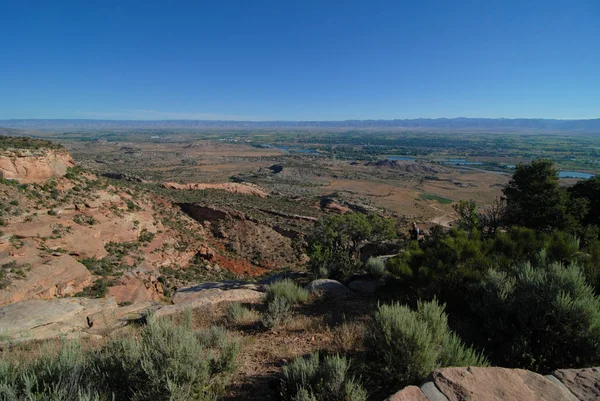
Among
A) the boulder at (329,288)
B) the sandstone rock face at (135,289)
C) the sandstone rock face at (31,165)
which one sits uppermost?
the sandstone rock face at (31,165)

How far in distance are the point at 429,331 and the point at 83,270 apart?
1567 cm

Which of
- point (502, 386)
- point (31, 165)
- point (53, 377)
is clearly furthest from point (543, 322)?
point (31, 165)

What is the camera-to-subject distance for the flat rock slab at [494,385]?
2875 mm

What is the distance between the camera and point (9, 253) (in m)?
13.0

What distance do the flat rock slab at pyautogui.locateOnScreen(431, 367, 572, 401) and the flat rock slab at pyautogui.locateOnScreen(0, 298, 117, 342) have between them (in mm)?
7533

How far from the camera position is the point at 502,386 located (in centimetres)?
299

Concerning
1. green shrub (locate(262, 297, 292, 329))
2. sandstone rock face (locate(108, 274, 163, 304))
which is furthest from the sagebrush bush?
sandstone rock face (locate(108, 274, 163, 304))

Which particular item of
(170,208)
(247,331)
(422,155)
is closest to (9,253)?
(247,331)

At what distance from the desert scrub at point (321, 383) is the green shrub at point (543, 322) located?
2363mm

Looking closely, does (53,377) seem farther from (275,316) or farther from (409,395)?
(275,316)

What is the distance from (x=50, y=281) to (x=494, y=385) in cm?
1580

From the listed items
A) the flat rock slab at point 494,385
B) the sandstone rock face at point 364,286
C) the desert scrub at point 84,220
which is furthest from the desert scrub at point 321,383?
the desert scrub at point 84,220

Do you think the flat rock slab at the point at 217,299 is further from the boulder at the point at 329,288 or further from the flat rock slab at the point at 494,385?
the flat rock slab at the point at 494,385

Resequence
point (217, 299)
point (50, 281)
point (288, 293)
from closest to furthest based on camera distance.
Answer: point (288, 293) < point (217, 299) < point (50, 281)
